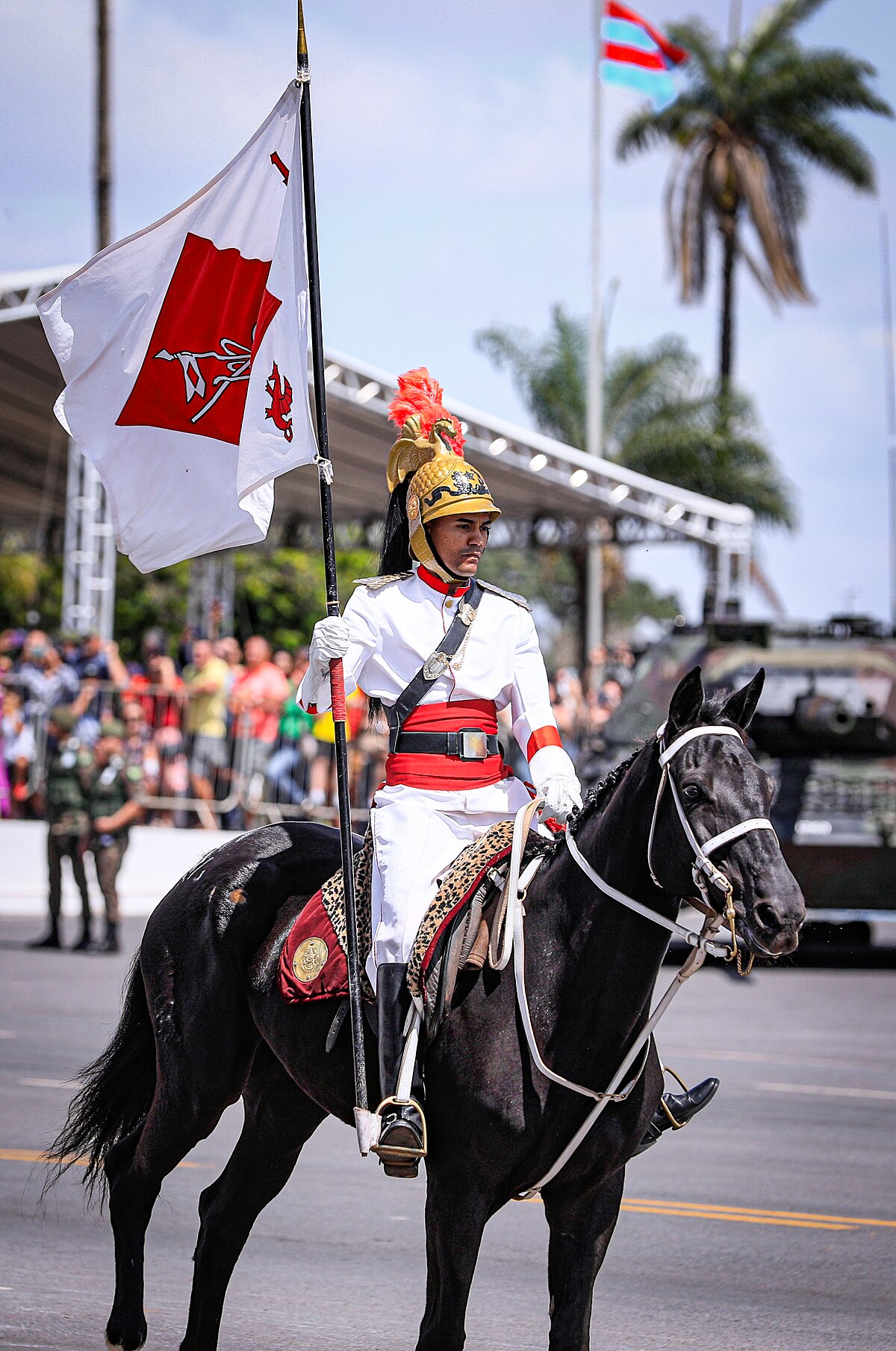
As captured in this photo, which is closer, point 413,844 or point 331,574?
point 413,844

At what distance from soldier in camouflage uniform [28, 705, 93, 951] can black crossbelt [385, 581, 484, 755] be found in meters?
11.7

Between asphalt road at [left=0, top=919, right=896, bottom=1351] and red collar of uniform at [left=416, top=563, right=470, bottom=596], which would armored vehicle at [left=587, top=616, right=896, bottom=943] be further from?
red collar of uniform at [left=416, top=563, right=470, bottom=596]

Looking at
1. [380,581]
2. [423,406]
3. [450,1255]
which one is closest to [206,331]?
[423,406]

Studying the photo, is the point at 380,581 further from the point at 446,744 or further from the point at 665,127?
the point at 665,127

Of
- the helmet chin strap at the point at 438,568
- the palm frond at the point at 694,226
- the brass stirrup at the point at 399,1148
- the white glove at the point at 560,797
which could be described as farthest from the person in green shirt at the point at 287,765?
the palm frond at the point at 694,226

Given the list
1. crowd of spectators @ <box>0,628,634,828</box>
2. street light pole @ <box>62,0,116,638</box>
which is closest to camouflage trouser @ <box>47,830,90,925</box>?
crowd of spectators @ <box>0,628,634,828</box>

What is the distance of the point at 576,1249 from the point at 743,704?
1455 millimetres

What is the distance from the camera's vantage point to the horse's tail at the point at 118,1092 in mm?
5508

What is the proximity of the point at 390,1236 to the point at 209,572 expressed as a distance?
66.5 ft

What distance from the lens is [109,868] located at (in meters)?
15.9

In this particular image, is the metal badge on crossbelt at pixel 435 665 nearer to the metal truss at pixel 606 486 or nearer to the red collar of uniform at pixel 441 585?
the red collar of uniform at pixel 441 585

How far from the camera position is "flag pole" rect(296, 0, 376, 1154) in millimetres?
4613

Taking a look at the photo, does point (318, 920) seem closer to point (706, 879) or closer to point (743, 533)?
point (706, 879)

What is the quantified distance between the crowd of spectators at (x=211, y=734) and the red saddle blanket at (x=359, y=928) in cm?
1322
